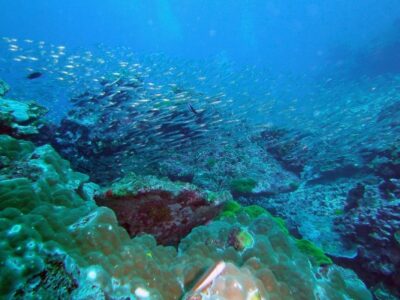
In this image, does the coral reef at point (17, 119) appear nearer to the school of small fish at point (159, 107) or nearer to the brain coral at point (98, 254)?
the brain coral at point (98, 254)

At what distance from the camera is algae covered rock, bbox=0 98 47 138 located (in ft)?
18.2

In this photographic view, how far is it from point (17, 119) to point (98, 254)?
4.68m

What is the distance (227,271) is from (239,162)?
27.6ft

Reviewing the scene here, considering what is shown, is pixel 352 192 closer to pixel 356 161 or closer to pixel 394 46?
pixel 356 161

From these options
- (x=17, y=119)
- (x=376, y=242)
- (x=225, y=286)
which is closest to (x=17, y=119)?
(x=17, y=119)

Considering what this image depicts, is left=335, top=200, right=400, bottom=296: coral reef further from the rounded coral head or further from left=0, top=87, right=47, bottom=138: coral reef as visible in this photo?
left=0, top=87, right=47, bottom=138: coral reef

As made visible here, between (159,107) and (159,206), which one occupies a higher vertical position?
(159,107)

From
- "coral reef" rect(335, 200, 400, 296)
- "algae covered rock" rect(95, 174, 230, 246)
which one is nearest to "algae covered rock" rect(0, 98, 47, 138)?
"algae covered rock" rect(95, 174, 230, 246)

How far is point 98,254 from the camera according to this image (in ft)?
7.95

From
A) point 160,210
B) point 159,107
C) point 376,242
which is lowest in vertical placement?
point 376,242

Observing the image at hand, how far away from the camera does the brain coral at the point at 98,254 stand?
2.00m

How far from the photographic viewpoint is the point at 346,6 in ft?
452

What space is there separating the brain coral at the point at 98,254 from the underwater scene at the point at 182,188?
0.04 feet

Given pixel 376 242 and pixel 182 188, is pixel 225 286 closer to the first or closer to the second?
pixel 182 188
